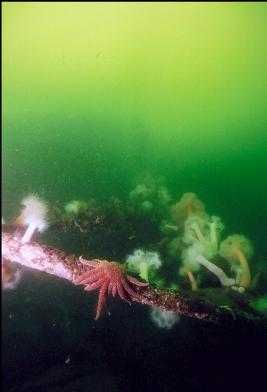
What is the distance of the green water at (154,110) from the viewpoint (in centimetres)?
1411

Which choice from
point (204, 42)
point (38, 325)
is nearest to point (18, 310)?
point (38, 325)

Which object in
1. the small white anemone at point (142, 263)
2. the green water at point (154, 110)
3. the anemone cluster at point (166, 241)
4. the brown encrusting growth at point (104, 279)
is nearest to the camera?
the brown encrusting growth at point (104, 279)

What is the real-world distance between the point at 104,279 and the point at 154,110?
4031cm

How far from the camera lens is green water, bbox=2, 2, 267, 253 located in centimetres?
1411

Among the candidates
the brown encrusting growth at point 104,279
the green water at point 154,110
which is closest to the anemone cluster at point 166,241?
the brown encrusting growth at point 104,279

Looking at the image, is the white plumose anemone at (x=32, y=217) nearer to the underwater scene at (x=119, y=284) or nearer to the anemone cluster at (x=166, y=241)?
the underwater scene at (x=119, y=284)

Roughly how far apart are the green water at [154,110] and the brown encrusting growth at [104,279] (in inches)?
284

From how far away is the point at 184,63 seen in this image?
29.9m

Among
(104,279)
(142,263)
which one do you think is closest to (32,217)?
(104,279)

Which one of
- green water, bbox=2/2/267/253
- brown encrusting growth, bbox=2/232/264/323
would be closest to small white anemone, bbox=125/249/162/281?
brown encrusting growth, bbox=2/232/264/323

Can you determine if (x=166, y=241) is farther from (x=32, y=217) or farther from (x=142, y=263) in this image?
(x=32, y=217)

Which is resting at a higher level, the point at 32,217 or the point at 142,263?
the point at 32,217

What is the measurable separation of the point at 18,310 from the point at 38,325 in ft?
1.15

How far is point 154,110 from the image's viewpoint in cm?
4094
